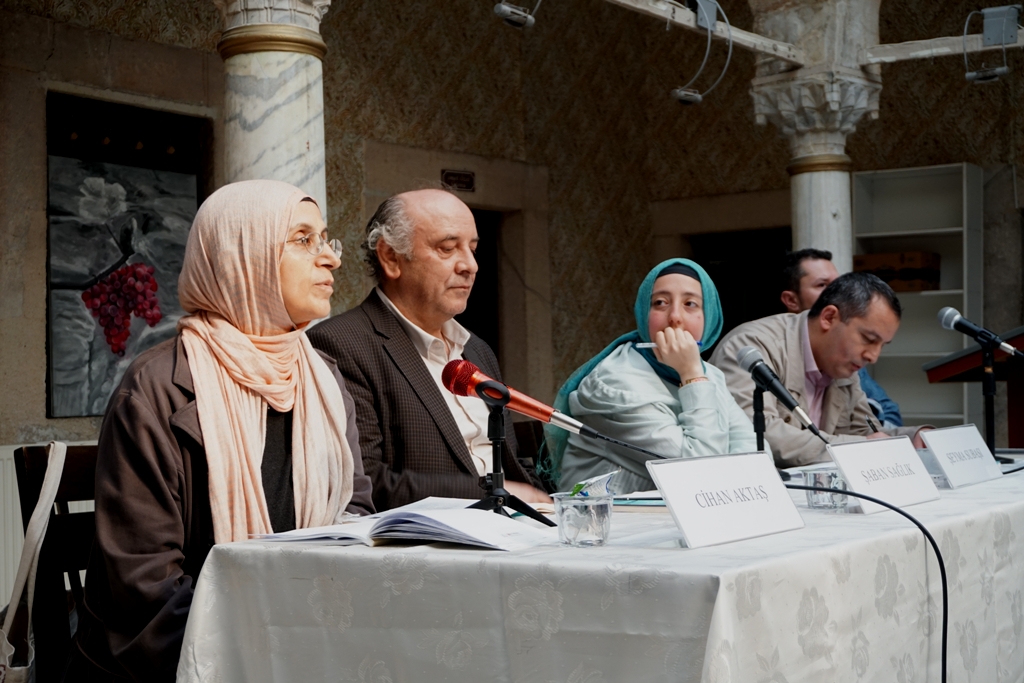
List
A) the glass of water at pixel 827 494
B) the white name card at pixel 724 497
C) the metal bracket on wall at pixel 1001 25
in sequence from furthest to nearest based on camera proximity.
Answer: the metal bracket on wall at pixel 1001 25 < the glass of water at pixel 827 494 < the white name card at pixel 724 497

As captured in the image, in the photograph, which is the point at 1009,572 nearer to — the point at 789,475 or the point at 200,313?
the point at 789,475

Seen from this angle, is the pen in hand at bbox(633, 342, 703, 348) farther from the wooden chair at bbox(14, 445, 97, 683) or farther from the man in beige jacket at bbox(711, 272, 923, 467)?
the wooden chair at bbox(14, 445, 97, 683)

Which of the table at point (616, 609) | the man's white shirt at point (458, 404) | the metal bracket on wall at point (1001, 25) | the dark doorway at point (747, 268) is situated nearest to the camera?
the table at point (616, 609)

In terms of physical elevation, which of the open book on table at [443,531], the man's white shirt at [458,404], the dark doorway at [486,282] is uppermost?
the dark doorway at [486,282]

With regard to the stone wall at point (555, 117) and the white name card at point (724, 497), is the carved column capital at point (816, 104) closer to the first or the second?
the stone wall at point (555, 117)

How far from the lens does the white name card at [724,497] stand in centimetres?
163

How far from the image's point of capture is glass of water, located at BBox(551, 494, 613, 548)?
1693mm

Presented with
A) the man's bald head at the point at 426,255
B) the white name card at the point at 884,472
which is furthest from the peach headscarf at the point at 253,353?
the white name card at the point at 884,472

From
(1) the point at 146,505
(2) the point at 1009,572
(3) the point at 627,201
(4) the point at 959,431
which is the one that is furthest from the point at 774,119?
(1) the point at 146,505

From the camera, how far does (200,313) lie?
2.28m

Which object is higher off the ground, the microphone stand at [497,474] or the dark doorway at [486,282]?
the dark doorway at [486,282]

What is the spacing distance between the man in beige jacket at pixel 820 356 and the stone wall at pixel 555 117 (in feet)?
10.2

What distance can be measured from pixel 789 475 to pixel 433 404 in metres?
0.86

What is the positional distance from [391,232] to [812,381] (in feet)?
5.71
